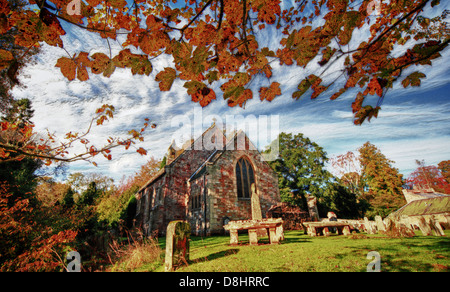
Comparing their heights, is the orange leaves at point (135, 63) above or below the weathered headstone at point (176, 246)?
above

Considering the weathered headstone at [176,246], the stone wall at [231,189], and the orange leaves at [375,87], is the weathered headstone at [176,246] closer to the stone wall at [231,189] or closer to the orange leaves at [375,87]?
the orange leaves at [375,87]

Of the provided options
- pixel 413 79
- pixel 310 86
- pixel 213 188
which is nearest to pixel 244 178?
pixel 213 188

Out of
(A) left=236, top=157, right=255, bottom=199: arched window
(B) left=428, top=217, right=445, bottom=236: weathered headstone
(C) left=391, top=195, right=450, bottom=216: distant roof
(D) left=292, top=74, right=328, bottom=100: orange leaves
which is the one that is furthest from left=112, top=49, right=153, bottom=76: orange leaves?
(C) left=391, top=195, right=450, bottom=216: distant roof

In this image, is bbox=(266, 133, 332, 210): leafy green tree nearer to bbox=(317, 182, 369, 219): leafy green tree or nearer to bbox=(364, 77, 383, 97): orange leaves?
bbox=(317, 182, 369, 219): leafy green tree

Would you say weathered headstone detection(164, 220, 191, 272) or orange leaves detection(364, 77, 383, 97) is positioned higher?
orange leaves detection(364, 77, 383, 97)

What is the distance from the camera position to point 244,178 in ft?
55.0

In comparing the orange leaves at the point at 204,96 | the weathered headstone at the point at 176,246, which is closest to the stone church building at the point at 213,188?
the weathered headstone at the point at 176,246

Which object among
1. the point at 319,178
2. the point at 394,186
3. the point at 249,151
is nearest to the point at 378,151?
the point at 394,186

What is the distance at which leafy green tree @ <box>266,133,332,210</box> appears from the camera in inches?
843

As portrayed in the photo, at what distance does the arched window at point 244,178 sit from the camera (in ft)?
52.9

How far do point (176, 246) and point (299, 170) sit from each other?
20298mm

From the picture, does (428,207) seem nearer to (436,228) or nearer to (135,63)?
(436,228)
